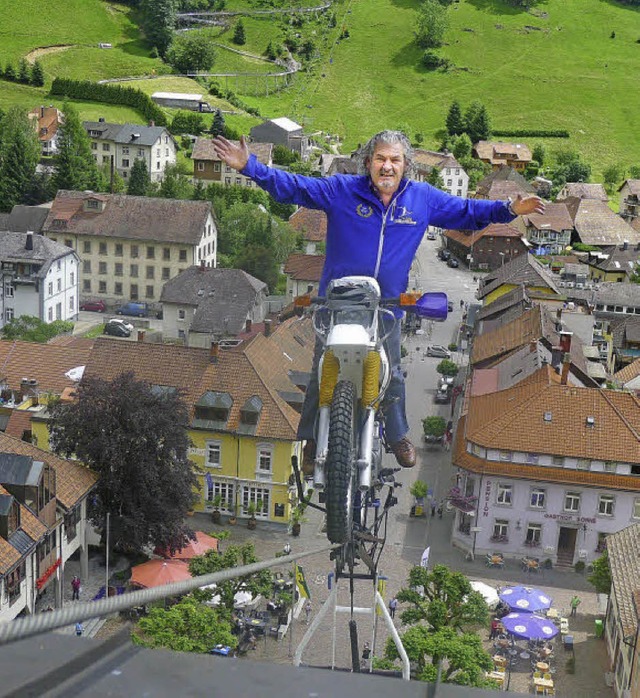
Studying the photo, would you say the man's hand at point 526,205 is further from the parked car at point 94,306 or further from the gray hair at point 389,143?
the parked car at point 94,306

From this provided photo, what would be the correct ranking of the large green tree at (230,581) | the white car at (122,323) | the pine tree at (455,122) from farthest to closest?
the pine tree at (455,122)
the white car at (122,323)
the large green tree at (230,581)

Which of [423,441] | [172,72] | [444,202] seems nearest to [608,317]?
[423,441]

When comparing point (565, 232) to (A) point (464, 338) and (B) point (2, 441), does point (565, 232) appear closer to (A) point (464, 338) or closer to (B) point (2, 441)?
(A) point (464, 338)

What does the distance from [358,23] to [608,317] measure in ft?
408

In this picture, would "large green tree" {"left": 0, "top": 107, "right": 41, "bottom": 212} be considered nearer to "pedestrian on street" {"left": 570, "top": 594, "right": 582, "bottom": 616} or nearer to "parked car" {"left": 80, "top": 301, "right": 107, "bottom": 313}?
"parked car" {"left": 80, "top": 301, "right": 107, "bottom": 313}

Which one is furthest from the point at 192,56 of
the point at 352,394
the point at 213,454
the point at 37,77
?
the point at 352,394

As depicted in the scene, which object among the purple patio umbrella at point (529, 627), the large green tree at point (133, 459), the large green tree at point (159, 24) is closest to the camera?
the purple patio umbrella at point (529, 627)

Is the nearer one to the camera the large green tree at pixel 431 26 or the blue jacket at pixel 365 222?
the blue jacket at pixel 365 222

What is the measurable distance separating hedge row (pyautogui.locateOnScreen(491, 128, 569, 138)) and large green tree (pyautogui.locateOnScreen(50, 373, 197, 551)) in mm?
121830

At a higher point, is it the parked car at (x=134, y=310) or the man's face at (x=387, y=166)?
the man's face at (x=387, y=166)

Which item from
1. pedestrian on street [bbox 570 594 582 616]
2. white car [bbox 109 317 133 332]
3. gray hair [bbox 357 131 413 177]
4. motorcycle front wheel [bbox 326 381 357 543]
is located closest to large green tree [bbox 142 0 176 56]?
white car [bbox 109 317 133 332]

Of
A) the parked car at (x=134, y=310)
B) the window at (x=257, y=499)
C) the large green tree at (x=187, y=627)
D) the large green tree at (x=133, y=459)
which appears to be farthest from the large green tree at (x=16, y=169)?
the large green tree at (x=187, y=627)

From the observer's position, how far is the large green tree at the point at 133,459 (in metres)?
36.3

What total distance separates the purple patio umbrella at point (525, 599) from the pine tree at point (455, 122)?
118556 millimetres
